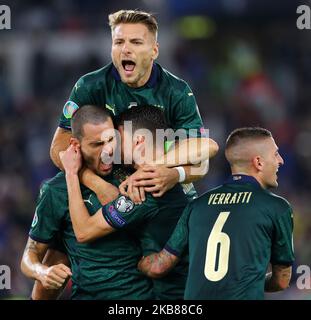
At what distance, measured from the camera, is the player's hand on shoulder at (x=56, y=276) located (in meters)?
6.19

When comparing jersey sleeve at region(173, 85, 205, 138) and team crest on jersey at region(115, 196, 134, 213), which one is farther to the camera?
jersey sleeve at region(173, 85, 205, 138)

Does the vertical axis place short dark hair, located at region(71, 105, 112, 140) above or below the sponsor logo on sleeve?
above

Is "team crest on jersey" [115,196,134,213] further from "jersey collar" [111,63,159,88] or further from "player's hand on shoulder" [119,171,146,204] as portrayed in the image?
"jersey collar" [111,63,159,88]

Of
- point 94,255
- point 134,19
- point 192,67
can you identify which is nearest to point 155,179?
point 94,255

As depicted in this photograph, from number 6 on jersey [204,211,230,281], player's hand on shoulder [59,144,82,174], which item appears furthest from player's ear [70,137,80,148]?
number 6 on jersey [204,211,230,281]

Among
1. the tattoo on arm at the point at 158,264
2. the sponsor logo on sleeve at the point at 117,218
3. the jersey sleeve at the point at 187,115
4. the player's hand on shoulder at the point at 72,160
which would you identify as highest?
the jersey sleeve at the point at 187,115

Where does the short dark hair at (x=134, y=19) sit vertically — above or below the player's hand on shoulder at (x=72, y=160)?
above

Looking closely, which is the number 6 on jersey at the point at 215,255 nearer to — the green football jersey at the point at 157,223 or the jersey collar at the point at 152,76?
the green football jersey at the point at 157,223

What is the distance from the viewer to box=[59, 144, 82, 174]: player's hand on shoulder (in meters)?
6.55

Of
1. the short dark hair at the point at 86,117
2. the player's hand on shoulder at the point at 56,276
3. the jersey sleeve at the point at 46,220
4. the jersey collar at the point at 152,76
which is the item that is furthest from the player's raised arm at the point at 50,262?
the jersey collar at the point at 152,76

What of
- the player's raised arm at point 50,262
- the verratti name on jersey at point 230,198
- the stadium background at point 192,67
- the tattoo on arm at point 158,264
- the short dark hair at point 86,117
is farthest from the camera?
the stadium background at point 192,67

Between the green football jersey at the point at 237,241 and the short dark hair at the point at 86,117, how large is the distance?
860 mm

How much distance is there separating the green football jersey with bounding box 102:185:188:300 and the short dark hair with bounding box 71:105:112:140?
0.52 meters

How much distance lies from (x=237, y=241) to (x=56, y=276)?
1116 mm
